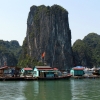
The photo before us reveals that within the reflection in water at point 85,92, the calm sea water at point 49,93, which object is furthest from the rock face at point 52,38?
the calm sea water at point 49,93

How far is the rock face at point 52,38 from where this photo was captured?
101688 mm

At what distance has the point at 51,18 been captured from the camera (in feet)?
336

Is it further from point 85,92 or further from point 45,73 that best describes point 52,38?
point 85,92

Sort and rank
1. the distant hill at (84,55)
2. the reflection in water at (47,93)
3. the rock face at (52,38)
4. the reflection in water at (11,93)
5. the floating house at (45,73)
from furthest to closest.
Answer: the distant hill at (84,55)
the rock face at (52,38)
the floating house at (45,73)
the reflection in water at (11,93)
the reflection in water at (47,93)

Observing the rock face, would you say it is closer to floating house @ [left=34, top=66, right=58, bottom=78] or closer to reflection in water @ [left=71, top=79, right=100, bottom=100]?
floating house @ [left=34, top=66, right=58, bottom=78]

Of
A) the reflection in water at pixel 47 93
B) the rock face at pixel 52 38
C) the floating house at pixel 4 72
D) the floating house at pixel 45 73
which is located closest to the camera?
the reflection in water at pixel 47 93

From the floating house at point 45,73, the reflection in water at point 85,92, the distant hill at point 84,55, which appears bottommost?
the reflection in water at point 85,92

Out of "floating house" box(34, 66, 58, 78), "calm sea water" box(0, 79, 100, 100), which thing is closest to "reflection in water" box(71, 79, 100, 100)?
"calm sea water" box(0, 79, 100, 100)

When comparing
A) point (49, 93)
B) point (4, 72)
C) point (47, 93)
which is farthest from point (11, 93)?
point (4, 72)

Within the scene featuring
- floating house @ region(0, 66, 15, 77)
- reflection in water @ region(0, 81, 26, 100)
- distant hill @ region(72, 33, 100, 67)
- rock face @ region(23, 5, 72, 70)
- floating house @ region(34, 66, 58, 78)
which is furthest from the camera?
distant hill @ region(72, 33, 100, 67)

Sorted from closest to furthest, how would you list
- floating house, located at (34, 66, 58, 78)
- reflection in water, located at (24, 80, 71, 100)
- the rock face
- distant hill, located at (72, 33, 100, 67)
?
reflection in water, located at (24, 80, 71, 100), floating house, located at (34, 66, 58, 78), the rock face, distant hill, located at (72, 33, 100, 67)

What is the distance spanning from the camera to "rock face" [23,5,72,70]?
10169 cm

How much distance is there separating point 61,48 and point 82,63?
29798 mm

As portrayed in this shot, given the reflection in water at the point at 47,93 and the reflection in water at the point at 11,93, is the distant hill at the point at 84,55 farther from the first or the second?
the reflection in water at the point at 11,93
